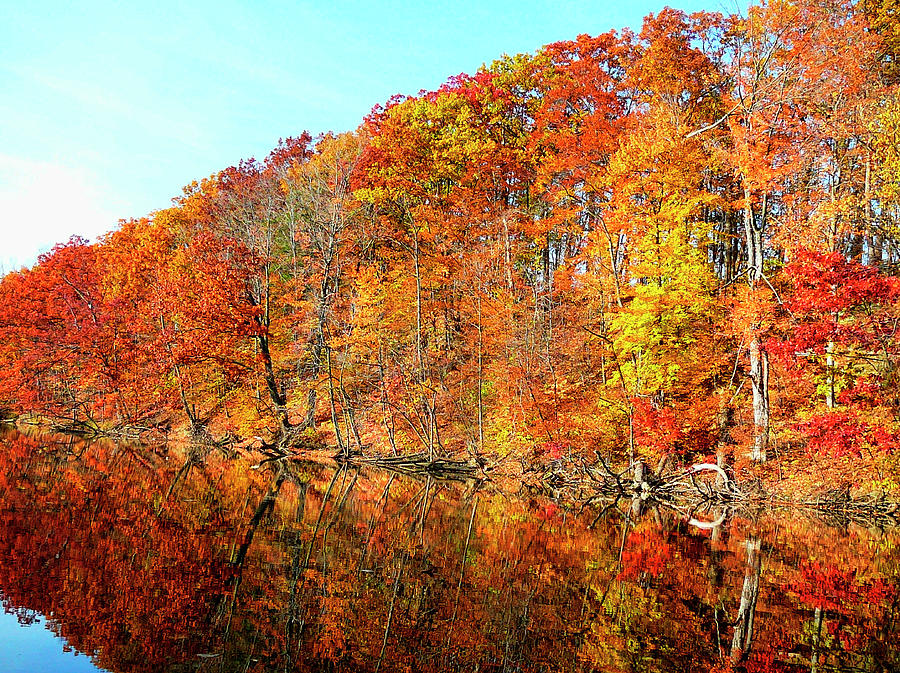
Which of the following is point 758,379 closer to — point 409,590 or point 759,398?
point 759,398

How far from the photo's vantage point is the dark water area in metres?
5.75

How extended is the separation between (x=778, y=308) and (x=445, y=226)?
1361cm

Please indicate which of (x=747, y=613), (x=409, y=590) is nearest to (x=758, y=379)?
(x=747, y=613)

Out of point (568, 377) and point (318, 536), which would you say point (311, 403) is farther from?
point (318, 536)

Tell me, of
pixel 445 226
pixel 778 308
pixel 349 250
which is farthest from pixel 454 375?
pixel 778 308

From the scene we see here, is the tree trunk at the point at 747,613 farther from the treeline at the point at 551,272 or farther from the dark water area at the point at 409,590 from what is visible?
the treeline at the point at 551,272

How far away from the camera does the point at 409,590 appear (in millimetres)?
7691

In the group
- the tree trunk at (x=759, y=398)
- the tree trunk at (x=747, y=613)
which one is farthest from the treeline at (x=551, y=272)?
the tree trunk at (x=747, y=613)

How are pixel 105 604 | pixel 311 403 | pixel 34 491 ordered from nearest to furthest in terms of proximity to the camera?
pixel 105 604 → pixel 34 491 → pixel 311 403

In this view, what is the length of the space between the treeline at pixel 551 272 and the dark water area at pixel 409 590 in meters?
6.05

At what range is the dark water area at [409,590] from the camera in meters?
5.75

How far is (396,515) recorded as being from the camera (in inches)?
532

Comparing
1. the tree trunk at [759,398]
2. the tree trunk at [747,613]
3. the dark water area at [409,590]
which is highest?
the tree trunk at [759,398]

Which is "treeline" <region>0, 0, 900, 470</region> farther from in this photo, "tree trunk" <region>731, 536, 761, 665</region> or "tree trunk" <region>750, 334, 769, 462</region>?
"tree trunk" <region>731, 536, 761, 665</region>
